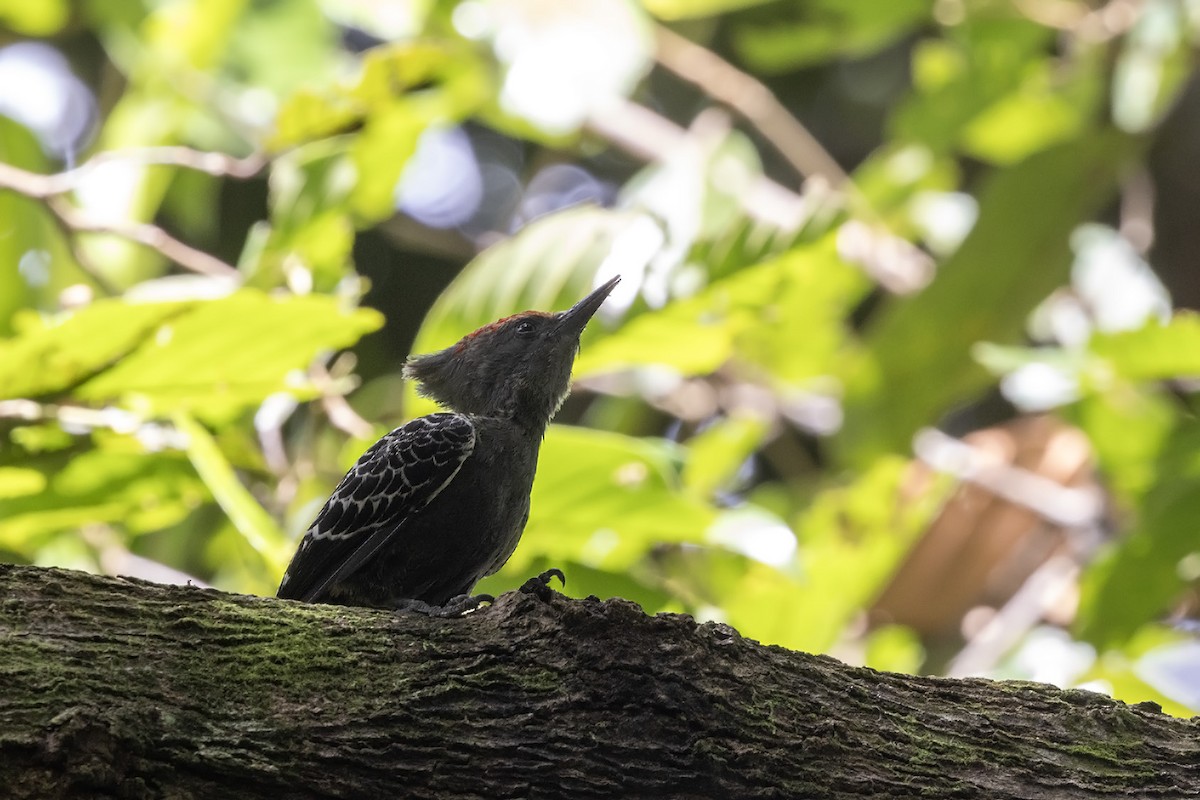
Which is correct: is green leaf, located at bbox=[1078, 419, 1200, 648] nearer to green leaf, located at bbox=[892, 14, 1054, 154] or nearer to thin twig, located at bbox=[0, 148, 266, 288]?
green leaf, located at bbox=[892, 14, 1054, 154]

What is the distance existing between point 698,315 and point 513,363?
72cm

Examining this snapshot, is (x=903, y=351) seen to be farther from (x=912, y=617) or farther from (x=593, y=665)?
(x=593, y=665)

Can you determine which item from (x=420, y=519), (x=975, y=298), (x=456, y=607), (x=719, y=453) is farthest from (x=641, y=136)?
(x=456, y=607)

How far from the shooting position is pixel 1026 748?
121 inches

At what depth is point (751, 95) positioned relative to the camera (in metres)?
7.45

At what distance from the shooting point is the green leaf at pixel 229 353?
163 inches

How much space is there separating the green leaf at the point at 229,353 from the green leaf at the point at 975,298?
3.01 meters

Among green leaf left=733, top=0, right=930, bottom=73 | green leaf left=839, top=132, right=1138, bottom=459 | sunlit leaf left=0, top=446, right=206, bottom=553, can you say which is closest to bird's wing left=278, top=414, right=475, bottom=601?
sunlit leaf left=0, top=446, right=206, bottom=553

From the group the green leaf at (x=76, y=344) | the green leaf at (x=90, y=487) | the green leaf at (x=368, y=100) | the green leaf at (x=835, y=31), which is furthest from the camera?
the green leaf at (x=835, y=31)

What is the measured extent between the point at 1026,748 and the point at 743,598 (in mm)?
2572

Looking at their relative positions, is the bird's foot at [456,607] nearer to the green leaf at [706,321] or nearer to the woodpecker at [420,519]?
the woodpecker at [420,519]

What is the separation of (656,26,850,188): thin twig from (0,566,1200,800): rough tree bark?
189 inches

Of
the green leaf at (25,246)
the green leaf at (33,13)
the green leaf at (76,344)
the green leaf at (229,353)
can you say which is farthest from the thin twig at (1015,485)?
the green leaf at (33,13)

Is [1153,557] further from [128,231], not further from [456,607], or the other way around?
[128,231]
